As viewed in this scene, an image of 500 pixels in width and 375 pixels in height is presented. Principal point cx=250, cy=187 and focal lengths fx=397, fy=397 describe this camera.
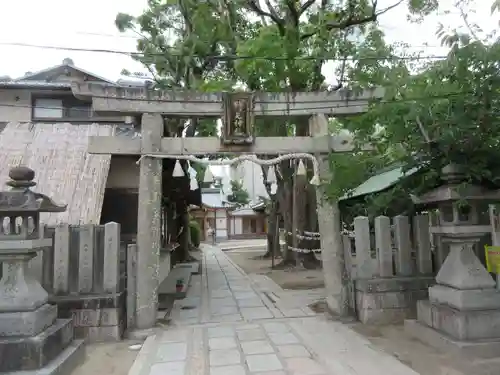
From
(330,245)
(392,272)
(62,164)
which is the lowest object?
(392,272)

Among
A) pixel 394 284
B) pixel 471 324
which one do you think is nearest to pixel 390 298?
pixel 394 284

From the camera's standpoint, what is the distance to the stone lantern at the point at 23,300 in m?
4.78

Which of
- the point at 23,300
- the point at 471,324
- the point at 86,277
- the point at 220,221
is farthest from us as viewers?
the point at 220,221

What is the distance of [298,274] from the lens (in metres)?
15.0

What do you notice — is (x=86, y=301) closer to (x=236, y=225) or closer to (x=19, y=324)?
(x=19, y=324)

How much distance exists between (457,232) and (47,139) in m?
9.77

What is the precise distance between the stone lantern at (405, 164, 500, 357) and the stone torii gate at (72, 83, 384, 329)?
213cm

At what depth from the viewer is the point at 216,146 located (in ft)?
25.9

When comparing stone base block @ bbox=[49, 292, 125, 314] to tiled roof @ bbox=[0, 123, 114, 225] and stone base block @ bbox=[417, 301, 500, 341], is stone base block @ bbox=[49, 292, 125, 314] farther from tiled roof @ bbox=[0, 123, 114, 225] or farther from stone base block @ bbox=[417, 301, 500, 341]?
stone base block @ bbox=[417, 301, 500, 341]

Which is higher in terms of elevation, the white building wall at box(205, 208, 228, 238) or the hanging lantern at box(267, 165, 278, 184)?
the hanging lantern at box(267, 165, 278, 184)

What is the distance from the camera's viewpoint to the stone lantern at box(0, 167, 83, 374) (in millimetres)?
4781

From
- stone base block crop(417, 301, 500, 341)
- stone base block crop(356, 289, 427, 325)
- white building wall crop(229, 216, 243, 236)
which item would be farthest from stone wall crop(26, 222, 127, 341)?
white building wall crop(229, 216, 243, 236)

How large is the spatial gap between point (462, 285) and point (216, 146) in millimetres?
4857

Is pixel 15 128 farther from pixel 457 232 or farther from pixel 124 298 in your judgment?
pixel 457 232
